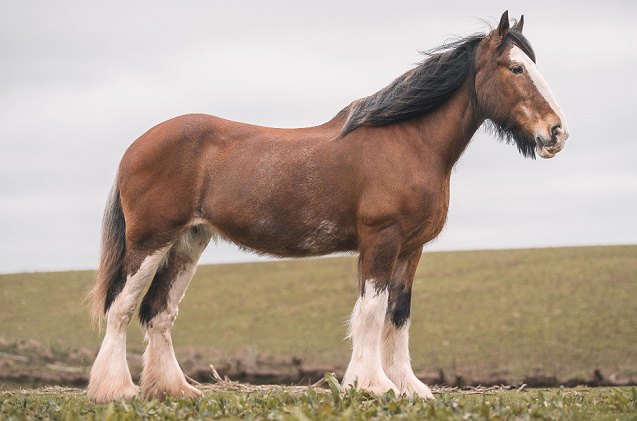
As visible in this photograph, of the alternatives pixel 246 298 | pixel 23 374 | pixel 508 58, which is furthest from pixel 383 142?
pixel 246 298

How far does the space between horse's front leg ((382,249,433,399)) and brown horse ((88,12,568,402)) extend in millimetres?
15

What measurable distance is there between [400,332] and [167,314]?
310 cm

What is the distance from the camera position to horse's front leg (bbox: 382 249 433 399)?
11461 millimetres

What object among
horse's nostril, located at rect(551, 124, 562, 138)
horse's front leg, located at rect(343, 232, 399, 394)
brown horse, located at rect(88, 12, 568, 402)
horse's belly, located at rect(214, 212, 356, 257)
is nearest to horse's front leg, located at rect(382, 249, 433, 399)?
brown horse, located at rect(88, 12, 568, 402)

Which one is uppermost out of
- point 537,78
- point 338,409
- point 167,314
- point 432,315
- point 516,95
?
point 537,78

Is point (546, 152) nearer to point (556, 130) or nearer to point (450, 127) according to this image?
point (556, 130)

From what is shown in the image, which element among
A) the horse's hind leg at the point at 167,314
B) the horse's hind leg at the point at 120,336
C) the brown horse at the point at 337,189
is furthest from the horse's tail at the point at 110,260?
the horse's hind leg at the point at 167,314

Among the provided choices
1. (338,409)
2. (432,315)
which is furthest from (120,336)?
(432,315)

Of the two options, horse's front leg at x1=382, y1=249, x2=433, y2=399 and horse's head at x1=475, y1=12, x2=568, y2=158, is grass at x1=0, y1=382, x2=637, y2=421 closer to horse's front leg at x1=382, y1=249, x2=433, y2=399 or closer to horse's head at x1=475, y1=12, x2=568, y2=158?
horse's front leg at x1=382, y1=249, x2=433, y2=399

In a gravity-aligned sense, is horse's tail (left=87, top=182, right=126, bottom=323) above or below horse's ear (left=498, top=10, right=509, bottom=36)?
below

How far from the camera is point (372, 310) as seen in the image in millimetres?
10742

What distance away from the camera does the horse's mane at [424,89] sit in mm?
11508

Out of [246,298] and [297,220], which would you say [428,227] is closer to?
[297,220]

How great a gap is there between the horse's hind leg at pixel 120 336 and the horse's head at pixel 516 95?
462 centimetres
